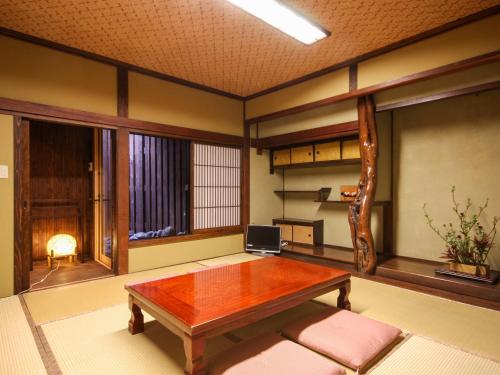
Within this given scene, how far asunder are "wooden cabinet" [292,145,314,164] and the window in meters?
1.75

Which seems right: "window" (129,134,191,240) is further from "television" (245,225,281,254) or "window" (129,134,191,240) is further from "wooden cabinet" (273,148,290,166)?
"wooden cabinet" (273,148,290,166)

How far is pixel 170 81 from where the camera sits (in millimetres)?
4188

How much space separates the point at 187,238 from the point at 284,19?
3.04 metres

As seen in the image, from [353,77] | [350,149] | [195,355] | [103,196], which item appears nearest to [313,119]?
[350,149]

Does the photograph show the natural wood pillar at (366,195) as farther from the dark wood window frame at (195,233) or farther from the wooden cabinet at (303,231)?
the dark wood window frame at (195,233)

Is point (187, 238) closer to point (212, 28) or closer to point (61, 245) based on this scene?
point (61, 245)

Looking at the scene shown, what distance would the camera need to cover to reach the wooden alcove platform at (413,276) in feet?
8.99

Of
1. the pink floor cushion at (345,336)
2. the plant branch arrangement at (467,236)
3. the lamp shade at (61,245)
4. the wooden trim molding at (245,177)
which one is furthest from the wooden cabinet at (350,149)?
the lamp shade at (61,245)

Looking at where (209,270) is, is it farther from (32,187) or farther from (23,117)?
(32,187)

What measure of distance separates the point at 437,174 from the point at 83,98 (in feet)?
14.5

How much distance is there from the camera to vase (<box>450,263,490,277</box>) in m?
2.93

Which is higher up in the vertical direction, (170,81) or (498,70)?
(170,81)

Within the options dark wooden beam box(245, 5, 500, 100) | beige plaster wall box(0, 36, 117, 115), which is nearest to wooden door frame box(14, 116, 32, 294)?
beige plaster wall box(0, 36, 117, 115)

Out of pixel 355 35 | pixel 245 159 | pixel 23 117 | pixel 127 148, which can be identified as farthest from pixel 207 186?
pixel 355 35
